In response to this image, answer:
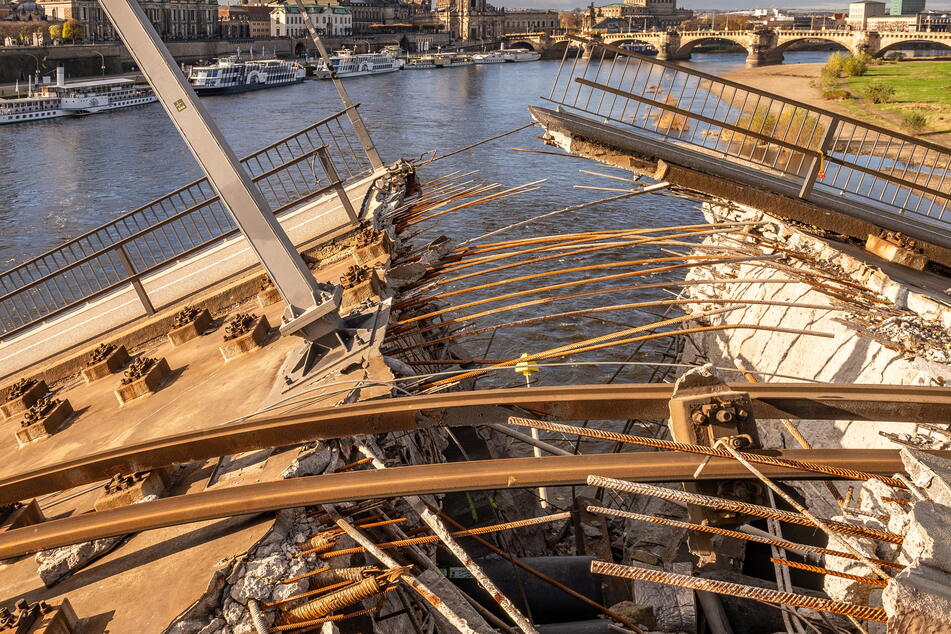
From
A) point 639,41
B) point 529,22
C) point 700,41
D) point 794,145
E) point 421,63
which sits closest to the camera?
point 794,145

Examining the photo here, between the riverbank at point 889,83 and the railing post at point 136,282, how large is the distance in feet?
103

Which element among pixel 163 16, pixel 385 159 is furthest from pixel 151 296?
pixel 163 16

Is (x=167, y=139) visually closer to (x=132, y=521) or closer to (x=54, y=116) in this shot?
(x=54, y=116)

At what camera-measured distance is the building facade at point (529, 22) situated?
178250mm

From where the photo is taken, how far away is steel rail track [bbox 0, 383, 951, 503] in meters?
4.76

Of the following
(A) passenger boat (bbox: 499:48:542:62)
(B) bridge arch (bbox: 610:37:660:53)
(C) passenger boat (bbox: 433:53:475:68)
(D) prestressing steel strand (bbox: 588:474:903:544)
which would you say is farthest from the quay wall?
(A) passenger boat (bbox: 499:48:542:62)

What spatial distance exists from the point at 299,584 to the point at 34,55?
4006 inches

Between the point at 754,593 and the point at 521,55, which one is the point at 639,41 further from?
the point at 754,593

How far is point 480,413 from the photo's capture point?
514 centimetres

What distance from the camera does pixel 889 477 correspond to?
4.54 m

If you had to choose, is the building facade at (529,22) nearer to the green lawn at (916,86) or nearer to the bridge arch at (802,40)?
the bridge arch at (802,40)

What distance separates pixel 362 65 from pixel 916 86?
68.5 m

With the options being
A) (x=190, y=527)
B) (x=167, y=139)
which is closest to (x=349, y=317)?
(x=190, y=527)

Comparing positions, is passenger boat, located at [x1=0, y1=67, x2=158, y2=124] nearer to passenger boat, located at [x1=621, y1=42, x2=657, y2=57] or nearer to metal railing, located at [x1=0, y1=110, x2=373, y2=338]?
metal railing, located at [x1=0, y1=110, x2=373, y2=338]
